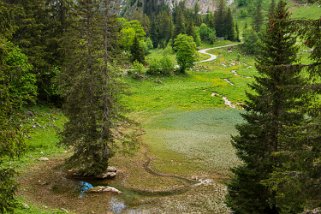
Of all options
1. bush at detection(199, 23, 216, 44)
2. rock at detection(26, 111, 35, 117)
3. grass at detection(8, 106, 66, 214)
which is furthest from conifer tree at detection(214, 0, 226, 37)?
rock at detection(26, 111, 35, 117)

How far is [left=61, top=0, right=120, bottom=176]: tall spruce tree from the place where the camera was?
2459 centimetres

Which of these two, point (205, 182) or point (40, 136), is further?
point (40, 136)

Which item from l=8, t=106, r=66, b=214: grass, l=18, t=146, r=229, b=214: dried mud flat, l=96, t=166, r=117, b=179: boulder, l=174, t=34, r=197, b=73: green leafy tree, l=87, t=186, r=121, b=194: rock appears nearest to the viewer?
l=18, t=146, r=229, b=214: dried mud flat

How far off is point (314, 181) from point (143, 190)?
51.0 feet

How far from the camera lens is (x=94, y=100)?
25.0 metres

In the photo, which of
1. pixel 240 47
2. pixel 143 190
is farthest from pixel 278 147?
pixel 240 47

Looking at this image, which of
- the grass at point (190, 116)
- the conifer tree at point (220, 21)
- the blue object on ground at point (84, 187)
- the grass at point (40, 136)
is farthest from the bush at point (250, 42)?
the blue object on ground at point (84, 187)

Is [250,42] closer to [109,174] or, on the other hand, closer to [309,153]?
[109,174]

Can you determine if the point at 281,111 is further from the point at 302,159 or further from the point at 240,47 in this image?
the point at 240,47

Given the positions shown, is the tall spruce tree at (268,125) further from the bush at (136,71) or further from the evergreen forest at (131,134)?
the bush at (136,71)

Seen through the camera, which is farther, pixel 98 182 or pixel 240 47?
pixel 240 47

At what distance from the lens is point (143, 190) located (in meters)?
24.3

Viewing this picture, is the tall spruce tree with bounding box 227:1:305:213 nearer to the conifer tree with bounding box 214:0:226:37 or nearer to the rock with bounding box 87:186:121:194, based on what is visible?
the rock with bounding box 87:186:121:194

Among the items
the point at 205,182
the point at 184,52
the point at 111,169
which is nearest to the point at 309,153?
the point at 205,182
